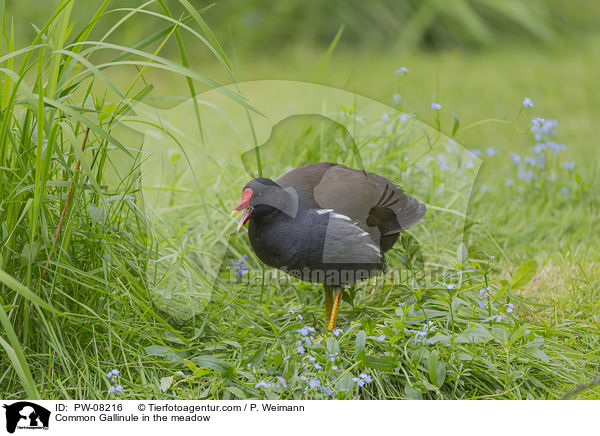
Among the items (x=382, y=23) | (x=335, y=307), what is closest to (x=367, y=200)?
(x=335, y=307)

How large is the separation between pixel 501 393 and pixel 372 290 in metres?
0.83

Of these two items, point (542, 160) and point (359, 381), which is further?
point (542, 160)

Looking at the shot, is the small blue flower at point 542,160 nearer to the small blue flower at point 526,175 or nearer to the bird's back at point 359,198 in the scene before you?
the small blue flower at point 526,175

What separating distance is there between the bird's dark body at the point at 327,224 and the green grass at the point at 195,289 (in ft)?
0.67

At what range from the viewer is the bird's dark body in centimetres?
253

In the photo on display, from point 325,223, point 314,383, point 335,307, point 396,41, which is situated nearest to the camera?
point 314,383

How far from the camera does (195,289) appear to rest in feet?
8.86

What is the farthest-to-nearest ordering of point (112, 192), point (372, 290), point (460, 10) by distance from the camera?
point (460, 10)
point (372, 290)
point (112, 192)

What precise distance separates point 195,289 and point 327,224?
0.58 m
